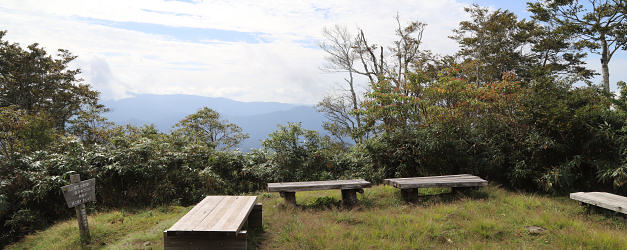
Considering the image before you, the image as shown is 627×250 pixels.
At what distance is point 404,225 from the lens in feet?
15.8

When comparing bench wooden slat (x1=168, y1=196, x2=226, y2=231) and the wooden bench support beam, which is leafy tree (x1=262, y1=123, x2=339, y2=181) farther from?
the wooden bench support beam

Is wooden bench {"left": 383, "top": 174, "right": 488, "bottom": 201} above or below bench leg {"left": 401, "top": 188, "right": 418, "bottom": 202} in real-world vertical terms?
above

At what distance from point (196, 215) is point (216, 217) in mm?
309

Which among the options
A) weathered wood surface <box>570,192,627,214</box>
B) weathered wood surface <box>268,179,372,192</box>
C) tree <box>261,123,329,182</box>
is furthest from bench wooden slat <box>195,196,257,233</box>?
weathered wood surface <box>570,192,627,214</box>

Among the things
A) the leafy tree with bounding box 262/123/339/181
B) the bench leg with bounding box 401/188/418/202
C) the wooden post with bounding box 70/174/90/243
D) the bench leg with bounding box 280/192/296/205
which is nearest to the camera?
the wooden post with bounding box 70/174/90/243

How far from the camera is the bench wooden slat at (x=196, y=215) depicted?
3.48 metres

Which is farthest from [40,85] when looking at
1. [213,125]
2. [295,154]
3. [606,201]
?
[606,201]

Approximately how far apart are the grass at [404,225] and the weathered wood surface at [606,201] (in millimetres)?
289

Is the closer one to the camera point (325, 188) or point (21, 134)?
point (325, 188)

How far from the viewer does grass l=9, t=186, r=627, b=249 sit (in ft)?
13.8

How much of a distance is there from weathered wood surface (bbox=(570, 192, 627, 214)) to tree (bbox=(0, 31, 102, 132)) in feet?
73.4

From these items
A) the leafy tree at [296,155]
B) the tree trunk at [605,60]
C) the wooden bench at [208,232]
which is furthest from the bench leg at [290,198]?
the tree trunk at [605,60]

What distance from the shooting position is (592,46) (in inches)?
775

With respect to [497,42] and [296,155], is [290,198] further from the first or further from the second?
[497,42]
